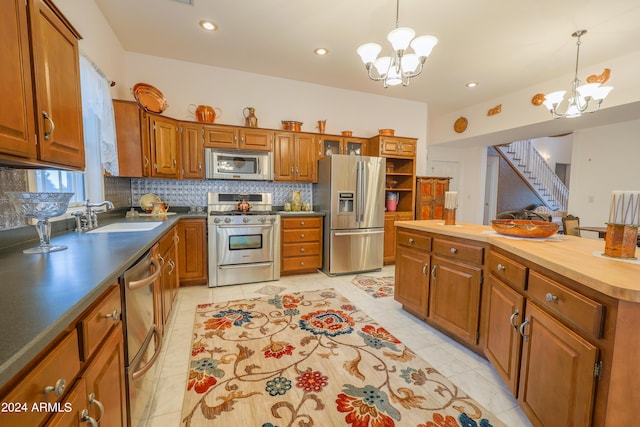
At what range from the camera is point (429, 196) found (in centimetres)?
449

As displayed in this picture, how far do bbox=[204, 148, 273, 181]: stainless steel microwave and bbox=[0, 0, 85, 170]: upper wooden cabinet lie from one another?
6.33 feet

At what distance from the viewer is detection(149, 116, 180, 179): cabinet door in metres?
3.03

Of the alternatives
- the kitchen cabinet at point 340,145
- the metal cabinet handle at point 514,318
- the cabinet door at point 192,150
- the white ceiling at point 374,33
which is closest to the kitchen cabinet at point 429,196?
the kitchen cabinet at point 340,145

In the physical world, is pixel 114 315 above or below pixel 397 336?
above

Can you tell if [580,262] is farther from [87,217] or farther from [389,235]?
[389,235]

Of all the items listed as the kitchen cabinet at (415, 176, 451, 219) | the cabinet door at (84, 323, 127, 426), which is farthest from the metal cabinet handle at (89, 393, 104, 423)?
the kitchen cabinet at (415, 176, 451, 219)

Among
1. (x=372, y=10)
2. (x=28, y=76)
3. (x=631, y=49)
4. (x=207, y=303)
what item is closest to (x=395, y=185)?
(x=372, y=10)

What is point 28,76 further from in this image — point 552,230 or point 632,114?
point 632,114

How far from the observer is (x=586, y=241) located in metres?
1.62

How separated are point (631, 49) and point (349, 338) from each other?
4.49 metres

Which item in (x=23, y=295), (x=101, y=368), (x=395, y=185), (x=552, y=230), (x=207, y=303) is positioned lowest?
(x=207, y=303)

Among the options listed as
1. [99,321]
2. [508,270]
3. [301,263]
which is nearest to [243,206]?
[301,263]

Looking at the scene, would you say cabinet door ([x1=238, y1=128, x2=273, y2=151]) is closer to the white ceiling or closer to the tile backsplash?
the tile backsplash

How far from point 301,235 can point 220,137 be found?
1693mm
